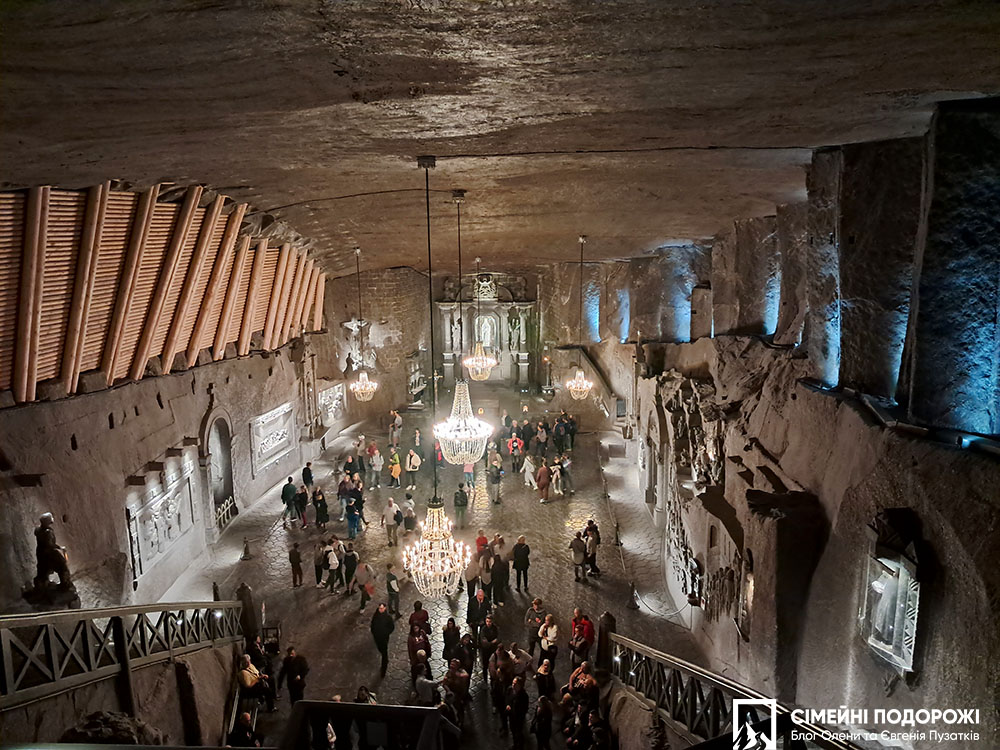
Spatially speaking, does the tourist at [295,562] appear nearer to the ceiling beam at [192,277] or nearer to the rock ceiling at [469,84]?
the ceiling beam at [192,277]

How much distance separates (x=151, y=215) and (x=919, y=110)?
810 cm

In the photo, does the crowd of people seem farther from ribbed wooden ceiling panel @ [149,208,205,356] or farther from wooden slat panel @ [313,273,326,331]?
ribbed wooden ceiling panel @ [149,208,205,356]

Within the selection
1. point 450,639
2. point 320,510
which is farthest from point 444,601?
point 320,510

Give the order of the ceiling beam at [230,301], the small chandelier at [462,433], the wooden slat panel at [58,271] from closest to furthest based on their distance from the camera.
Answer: the wooden slat panel at [58,271] → the small chandelier at [462,433] → the ceiling beam at [230,301]

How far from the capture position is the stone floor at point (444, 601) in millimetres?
8539

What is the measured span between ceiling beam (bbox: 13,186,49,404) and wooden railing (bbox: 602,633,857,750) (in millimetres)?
7441

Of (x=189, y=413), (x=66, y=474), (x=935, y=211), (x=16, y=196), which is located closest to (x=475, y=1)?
(x=935, y=211)

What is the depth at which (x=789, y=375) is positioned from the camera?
8.24 m

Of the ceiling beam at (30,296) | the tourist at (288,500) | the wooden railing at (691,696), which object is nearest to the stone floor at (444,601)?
the tourist at (288,500)

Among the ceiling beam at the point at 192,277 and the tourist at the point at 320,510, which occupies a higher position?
the ceiling beam at the point at 192,277

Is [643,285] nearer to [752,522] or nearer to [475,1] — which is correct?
[752,522]

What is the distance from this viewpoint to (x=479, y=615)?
29.4 ft

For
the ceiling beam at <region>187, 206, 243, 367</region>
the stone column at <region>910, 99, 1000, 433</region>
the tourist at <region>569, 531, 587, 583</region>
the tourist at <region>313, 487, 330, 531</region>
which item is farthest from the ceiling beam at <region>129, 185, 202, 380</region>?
the stone column at <region>910, 99, 1000, 433</region>

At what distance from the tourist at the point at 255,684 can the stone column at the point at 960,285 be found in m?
7.58
